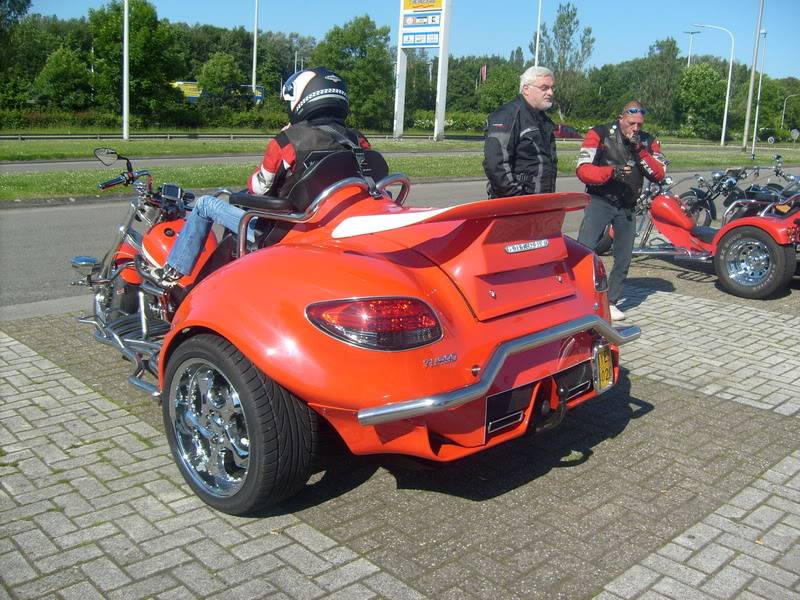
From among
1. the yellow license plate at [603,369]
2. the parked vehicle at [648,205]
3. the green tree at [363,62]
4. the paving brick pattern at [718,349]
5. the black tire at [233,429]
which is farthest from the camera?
the green tree at [363,62]

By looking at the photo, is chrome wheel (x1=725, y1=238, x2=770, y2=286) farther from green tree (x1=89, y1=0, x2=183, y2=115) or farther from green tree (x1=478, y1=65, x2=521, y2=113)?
green tree (x1=478, y1=65, x2=521, y2=113)

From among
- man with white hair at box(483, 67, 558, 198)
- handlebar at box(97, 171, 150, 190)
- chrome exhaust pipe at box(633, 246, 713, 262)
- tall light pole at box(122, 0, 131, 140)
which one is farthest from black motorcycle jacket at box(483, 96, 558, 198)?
tall light pole at box(122, 0, 131, 140)

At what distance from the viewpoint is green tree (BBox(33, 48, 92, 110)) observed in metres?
55.9

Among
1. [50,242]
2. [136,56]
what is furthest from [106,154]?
[136,56]

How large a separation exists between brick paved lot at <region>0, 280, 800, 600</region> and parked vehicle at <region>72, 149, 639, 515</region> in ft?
1.05

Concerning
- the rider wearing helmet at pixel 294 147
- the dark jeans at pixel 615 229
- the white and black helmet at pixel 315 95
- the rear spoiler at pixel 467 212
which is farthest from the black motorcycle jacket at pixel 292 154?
the dark jeans at pixel 615 229

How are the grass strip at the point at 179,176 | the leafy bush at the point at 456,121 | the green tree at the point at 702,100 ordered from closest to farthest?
the grass strip at the point at 179,176, the leafy bush at the point at 456,121, the green tree at the point at 702,100

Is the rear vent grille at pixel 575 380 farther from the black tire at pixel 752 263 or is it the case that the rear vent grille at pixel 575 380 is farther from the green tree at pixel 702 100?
the green tree at pixel 702 100

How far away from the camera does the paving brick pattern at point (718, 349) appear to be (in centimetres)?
567

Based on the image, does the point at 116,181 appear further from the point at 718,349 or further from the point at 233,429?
the point at 718,349

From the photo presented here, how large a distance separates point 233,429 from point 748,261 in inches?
271

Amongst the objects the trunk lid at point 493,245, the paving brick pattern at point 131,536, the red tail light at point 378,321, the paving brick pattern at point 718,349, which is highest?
the trunk lid at point 493,245

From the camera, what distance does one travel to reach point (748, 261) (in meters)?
8.80

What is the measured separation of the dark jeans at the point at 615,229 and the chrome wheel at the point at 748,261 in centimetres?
185
